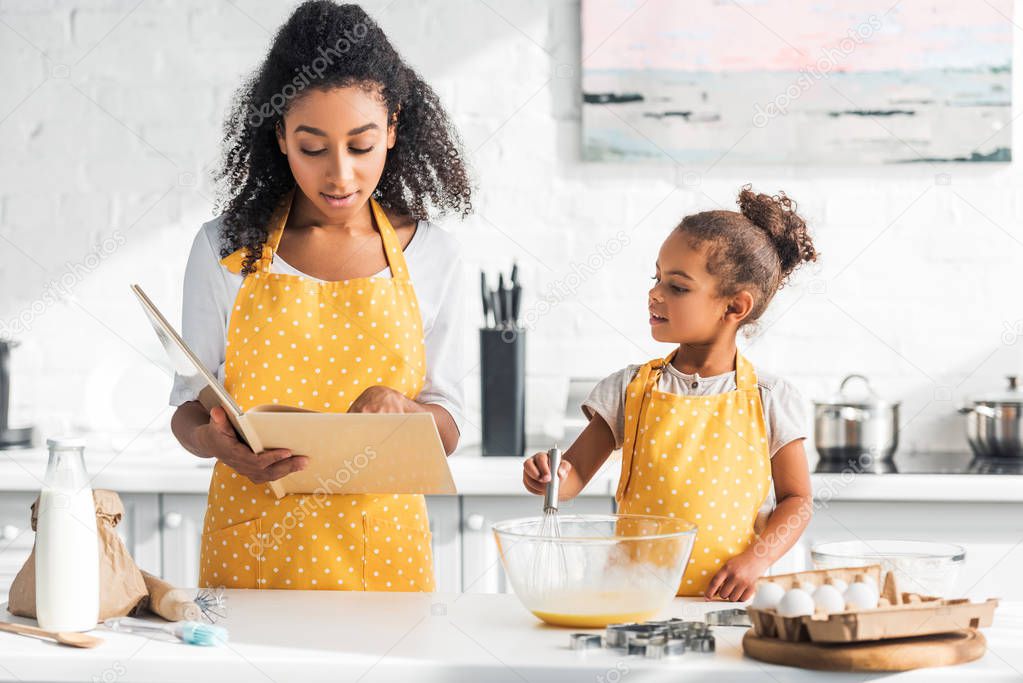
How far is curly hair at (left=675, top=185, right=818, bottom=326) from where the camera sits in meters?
1.64

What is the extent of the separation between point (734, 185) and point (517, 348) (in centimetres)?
74

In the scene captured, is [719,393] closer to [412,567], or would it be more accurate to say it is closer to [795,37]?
[412,567]

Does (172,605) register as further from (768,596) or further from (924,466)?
(924,466)

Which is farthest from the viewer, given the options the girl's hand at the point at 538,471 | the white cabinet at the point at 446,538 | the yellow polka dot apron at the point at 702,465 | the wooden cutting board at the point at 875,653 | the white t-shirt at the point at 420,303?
the white cabinet at the point at 446,538

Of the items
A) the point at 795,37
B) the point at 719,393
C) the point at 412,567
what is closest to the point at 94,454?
the point at 412,567

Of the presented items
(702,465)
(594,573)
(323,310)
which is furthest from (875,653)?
(323,310)

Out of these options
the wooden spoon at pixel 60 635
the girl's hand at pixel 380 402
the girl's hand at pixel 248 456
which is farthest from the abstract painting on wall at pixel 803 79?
the wooden spoon at pixel 60 635

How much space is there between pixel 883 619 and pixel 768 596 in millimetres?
105

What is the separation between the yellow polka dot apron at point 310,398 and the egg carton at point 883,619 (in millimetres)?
653

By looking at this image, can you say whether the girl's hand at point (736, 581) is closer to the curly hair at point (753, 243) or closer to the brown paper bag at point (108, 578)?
the curly hair at point (753, 243)

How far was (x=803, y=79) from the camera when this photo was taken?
289cm

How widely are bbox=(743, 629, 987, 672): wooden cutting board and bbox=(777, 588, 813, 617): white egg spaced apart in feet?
0.09

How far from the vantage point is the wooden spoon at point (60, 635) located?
1164 millimetres

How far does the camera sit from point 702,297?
162 cm
